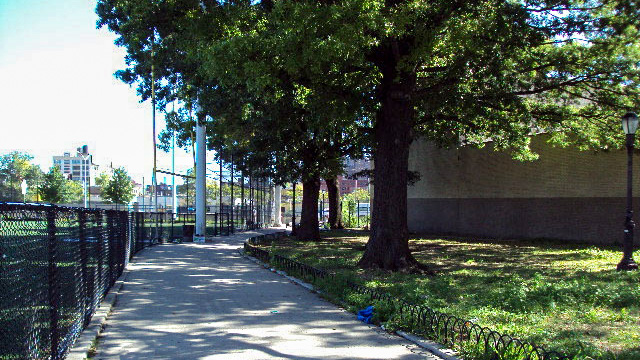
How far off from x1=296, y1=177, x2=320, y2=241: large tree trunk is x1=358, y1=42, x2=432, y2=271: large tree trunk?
12.8 meters

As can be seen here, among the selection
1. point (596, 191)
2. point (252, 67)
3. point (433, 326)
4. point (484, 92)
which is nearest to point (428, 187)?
point (596, 191)

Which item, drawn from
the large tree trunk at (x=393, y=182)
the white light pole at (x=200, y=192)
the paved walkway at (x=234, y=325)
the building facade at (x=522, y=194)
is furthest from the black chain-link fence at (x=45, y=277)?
the building facade at (x=522, y=194)

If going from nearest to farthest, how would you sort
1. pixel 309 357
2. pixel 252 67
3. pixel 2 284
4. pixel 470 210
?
pixel 2 284, pixel 309 357, pixel 252 67, pixel 470 210

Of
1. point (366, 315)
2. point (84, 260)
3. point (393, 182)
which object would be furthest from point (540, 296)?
point (84, 260)

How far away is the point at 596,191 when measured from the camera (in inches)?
885

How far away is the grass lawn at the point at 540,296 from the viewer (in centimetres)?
632

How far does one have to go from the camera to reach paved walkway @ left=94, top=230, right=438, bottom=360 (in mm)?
6402

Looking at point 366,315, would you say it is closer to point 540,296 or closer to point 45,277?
point 540,296

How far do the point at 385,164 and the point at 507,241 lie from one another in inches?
552

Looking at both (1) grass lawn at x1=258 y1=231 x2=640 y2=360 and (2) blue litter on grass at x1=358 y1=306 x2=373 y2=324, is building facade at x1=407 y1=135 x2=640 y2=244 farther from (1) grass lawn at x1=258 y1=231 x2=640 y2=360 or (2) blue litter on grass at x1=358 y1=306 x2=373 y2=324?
(2) blue litter on grass at x1=358 y1=306 x2=373 y2=324

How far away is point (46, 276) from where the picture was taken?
4.73 m

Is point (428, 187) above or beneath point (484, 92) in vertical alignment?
beneath

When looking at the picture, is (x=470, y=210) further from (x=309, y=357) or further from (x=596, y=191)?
(x=309, y=357)

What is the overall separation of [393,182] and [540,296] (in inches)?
194
